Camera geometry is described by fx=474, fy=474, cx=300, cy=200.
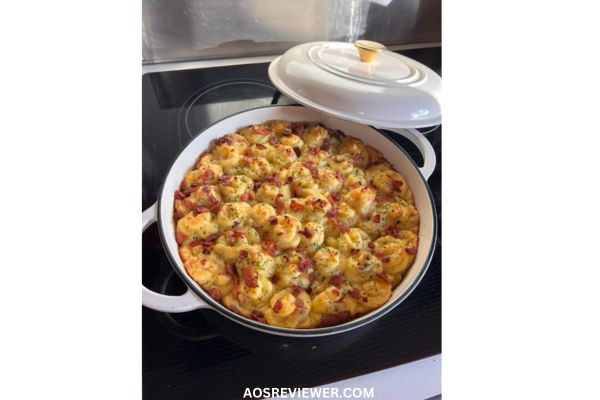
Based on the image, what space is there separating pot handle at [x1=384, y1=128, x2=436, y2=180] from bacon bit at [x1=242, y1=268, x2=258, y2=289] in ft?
1.52

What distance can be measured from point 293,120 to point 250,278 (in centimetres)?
50

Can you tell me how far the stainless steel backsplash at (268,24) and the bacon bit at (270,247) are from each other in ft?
2.36

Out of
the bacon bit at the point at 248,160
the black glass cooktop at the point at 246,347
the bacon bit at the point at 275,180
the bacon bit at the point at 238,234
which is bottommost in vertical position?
the black glass cooktop at the point at 246,347

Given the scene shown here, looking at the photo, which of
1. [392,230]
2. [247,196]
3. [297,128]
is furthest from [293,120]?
[392,230]

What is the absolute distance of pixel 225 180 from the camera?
1058 mm

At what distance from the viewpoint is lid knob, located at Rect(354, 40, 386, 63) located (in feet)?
3.59

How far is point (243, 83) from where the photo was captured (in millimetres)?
1363

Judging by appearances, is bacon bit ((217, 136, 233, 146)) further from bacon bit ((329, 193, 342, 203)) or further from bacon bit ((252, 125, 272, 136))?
bacon bit ((329, 193, 342, 203))

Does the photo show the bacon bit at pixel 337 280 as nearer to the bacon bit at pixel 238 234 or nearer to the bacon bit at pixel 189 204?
the bacon bit at pixel 238 234

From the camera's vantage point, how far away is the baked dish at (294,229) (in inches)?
35.3

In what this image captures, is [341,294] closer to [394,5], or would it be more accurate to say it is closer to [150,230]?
[150,230]

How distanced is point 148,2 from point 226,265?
0.82 m

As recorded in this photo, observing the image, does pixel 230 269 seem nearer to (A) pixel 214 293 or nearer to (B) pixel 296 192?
(A) pixel 214 293

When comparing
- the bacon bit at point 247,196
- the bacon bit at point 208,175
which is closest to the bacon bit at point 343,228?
the bacon bit at point 247,196
